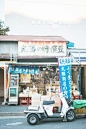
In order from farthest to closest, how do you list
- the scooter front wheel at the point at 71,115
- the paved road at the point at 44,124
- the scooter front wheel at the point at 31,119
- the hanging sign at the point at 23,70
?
the hanging sign at the point at 23,70 < the scooter front wheel at the point at 71,115 < the scooter front wheel at the point at 31,119 < the paved road at the point at 44,124

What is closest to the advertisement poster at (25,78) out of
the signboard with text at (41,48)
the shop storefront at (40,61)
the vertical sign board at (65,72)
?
the shop storefront at (40,61)

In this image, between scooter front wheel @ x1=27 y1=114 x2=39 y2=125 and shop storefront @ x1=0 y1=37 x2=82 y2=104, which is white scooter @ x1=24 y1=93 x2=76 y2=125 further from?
shop storefront @ x1=0 y1=37 x2=82 y2=104

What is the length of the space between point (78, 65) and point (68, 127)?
5.92 meters

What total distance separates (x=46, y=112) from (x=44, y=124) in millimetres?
596

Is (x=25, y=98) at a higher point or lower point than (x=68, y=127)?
higher

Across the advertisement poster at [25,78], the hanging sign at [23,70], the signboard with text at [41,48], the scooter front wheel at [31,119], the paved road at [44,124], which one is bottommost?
the paved road at [44,124]

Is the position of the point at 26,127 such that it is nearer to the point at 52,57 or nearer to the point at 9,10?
the point at 52,57

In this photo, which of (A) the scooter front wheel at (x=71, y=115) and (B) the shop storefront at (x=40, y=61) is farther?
(B) the shop storefront at (x=40, y=61)

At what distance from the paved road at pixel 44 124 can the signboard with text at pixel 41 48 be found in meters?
6.54

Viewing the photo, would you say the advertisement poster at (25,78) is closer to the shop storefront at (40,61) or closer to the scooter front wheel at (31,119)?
the shop storefront at (40,61)

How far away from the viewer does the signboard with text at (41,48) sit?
1488cm

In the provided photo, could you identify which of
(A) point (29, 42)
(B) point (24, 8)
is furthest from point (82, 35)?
(A) point (29, 42)

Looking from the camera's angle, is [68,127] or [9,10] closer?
[68,127]

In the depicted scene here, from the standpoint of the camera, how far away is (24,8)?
82.3ft
